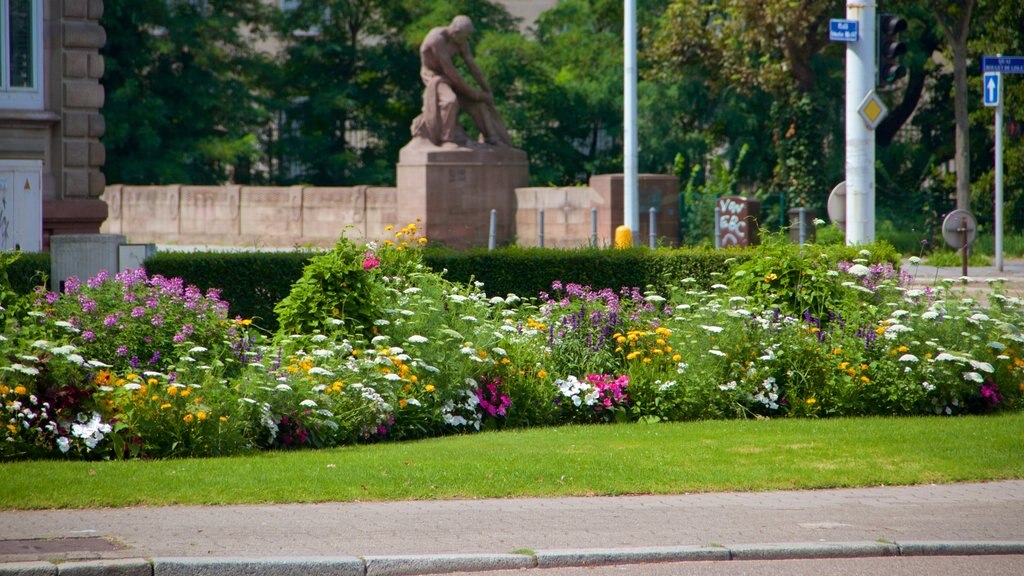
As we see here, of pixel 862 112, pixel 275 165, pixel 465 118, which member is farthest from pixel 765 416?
pixel 275 165

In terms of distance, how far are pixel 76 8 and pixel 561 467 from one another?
15.4 metres

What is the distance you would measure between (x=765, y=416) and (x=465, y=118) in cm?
3366

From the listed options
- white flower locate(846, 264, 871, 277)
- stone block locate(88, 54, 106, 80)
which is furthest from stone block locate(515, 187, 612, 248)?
white flower locate(846, 264, 871, 277)

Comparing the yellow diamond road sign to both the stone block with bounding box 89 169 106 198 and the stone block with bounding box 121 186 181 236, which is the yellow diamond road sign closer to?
the stone block with bounding box 89 169 106 198

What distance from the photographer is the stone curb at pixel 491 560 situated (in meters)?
6.97

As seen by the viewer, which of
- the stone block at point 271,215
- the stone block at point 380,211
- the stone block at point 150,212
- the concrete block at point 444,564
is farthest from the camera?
the stone block at point 150,212

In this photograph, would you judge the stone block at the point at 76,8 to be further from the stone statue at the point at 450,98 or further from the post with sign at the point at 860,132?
the post with sign at the point at 860,132

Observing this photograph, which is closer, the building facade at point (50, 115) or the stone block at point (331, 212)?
the building facade at point (50, 115)

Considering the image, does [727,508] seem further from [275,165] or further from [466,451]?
[275,165]

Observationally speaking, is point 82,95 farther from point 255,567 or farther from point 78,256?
point 255,567

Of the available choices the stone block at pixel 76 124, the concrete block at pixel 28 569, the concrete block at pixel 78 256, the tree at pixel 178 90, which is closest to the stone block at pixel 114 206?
the tree at pixel 178 90

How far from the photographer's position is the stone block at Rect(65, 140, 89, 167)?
72.3 ft

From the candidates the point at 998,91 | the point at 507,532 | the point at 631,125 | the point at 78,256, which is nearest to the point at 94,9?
the point at 78,256

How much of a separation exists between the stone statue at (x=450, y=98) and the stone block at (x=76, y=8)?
11.4 metres
